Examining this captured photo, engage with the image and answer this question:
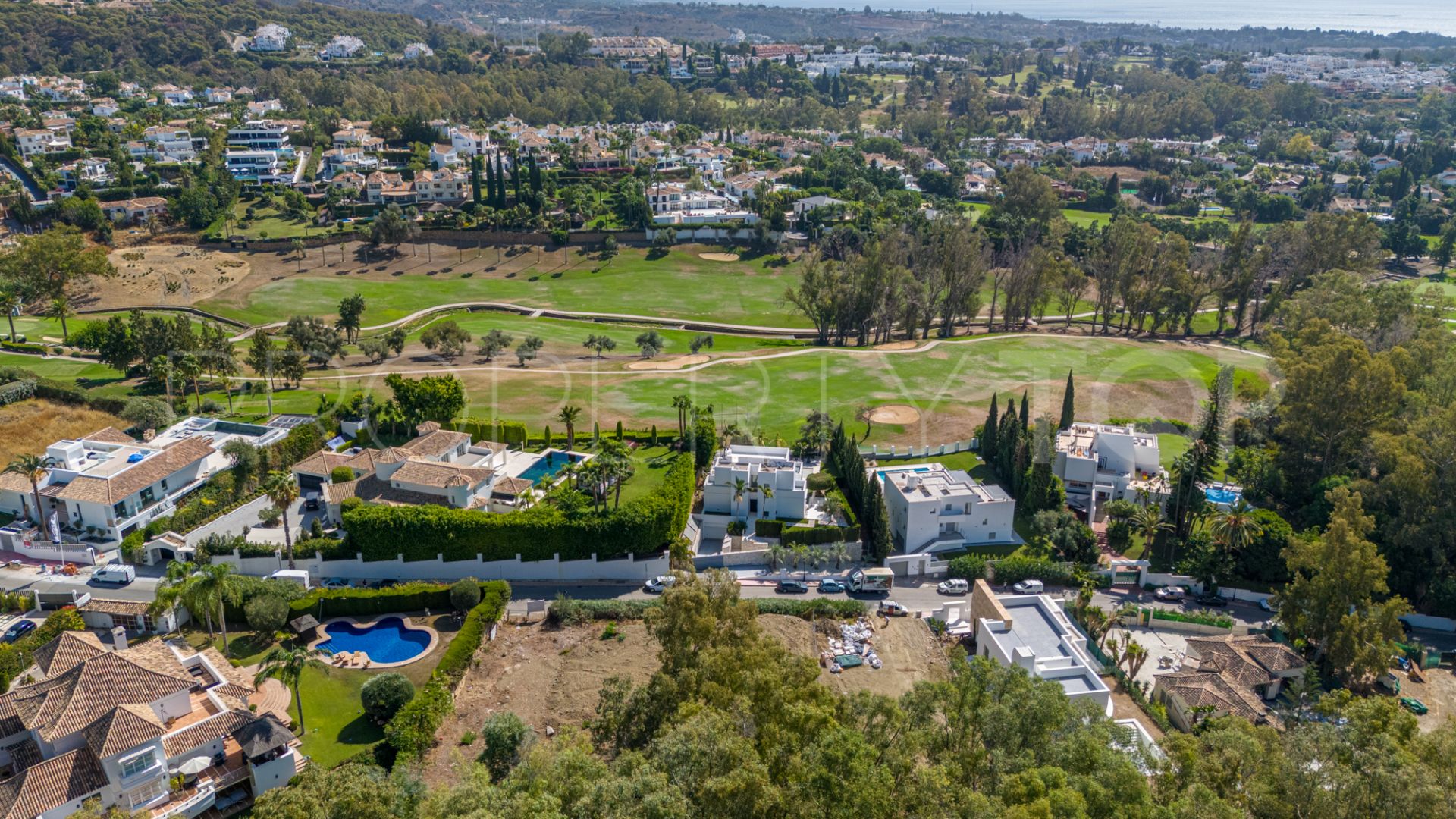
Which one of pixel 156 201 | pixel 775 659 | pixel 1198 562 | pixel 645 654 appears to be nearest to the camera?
pixel 775 659

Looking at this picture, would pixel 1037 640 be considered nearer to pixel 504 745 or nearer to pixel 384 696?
pixel 504 745

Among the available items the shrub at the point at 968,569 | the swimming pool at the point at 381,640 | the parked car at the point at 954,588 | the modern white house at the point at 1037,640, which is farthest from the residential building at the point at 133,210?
the modern white house at the point at 1037,640

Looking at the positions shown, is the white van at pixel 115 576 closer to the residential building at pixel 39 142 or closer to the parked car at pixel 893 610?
the parked car at pixel 893 610

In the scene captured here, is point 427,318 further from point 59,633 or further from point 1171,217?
point 1171,217

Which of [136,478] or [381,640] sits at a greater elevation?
[136,478]

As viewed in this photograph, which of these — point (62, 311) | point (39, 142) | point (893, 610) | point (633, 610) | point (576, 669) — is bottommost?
point (576, 669)

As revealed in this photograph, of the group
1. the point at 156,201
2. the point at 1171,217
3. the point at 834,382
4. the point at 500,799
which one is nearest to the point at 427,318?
the point at 834,382

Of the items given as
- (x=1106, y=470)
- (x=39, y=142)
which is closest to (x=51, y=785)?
(x=1106, y=470)
